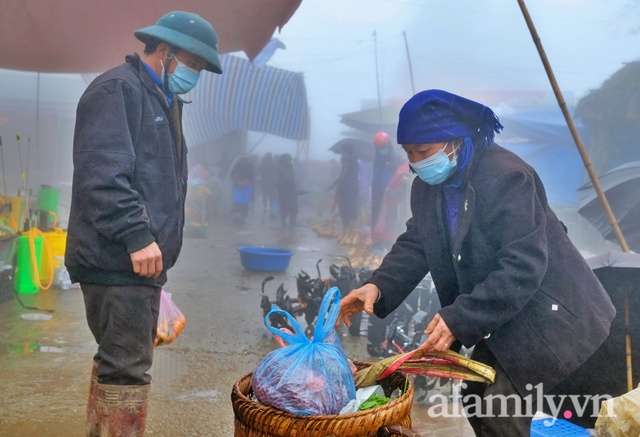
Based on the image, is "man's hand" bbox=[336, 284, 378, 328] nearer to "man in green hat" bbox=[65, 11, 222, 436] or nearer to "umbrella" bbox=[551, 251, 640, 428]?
"man in green hat" bbox=[65, 11, 222, 436]

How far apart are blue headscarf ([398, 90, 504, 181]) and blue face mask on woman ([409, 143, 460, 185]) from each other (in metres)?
0.03

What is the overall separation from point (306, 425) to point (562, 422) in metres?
2.08

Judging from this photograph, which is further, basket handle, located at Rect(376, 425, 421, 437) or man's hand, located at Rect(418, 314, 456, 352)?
man's hand, located at Rect(418, 314, 456, 352)

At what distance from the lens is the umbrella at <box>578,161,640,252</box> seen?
5.70 meters

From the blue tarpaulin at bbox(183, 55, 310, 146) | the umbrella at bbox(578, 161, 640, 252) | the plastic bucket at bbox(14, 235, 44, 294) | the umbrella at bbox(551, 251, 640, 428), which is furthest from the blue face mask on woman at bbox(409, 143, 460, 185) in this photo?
the blue tarpaulin at bbox(183, 55, 310, 146)

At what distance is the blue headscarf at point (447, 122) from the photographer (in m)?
2.13

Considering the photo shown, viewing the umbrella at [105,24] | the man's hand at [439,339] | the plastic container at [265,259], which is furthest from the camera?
the plastic container at [265,259]

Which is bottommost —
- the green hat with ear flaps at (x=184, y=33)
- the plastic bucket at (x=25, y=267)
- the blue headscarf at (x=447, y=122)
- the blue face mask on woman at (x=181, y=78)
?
the plastic bucket at (x=25, y=267)

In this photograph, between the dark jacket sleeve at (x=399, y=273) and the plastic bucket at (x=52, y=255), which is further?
the plastic bucket at (x=52, y=255)

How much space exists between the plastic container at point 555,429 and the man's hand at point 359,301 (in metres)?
1.28

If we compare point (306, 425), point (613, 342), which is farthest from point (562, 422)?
point (306, 425)

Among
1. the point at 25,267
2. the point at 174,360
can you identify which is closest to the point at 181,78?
the point at 174,360

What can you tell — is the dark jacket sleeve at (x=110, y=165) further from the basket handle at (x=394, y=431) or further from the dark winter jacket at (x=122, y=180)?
the basket handle at (x=394, y=431)

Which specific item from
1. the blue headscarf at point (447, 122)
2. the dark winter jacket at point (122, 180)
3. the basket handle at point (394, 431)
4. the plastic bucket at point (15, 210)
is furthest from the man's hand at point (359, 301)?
the plastic bucket at point (15, 210)
